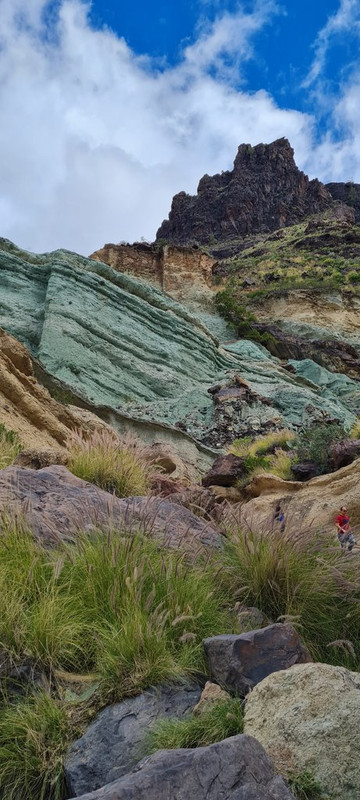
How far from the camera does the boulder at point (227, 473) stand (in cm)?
1131

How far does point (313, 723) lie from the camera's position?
241cm

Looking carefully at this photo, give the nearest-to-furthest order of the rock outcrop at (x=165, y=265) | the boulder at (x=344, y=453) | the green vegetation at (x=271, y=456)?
the boulder at (x=344, y=453) < the green vegetation at (x=271, y=456) < the rock outcrop at (x=165, y=265)

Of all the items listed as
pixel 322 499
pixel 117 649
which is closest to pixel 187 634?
pixel 117 649

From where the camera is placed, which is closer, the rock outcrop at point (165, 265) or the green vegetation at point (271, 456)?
the green vegetation at point (271, 456)

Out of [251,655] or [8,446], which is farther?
[8,446]

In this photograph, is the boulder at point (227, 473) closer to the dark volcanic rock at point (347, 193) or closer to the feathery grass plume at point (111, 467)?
the feathery grass plume at point (111, 467)

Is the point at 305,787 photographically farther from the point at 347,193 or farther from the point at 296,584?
the point at 347,193

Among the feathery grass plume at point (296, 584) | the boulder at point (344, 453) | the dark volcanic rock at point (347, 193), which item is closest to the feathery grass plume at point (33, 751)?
the feathery grass plume at point (296, 584)

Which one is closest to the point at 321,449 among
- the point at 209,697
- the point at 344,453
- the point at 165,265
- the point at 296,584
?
the point at 344,453

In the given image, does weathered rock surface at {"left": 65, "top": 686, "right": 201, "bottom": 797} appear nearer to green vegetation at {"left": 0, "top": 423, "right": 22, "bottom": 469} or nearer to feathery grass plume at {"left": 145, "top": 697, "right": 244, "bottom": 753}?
feathery grass plume at {"left": 145, "top": 697, "right": 244, "bottom": 753}

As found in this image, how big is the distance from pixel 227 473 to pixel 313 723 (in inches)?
351

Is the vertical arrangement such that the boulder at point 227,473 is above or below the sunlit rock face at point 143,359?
below

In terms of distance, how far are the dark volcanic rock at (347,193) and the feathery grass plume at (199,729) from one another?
107218 millimetres

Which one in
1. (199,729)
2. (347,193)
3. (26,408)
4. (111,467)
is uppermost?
(347,193)
